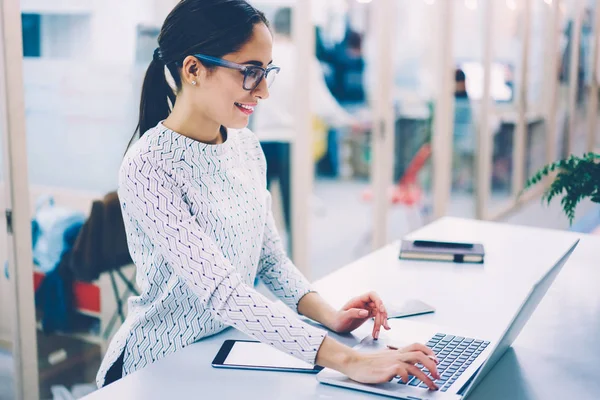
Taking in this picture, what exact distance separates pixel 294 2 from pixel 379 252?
1731 mm

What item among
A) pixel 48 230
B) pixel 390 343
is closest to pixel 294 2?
pixel 48 230

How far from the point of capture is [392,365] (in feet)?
4.28

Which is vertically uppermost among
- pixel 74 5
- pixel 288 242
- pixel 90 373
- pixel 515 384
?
pixel 74 5

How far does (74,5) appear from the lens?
2658mm

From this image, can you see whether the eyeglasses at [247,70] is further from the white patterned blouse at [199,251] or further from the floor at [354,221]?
the floor at [354,221]

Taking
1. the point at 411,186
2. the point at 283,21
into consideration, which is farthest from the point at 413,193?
the point at 283,21

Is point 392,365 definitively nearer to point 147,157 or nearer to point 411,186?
point 147,157

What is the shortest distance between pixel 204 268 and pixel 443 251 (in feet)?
3.41

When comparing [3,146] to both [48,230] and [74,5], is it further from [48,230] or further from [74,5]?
[74,5]

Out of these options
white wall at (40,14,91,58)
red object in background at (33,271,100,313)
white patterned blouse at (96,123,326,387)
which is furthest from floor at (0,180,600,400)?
white patterned blouse at (96,123,326,387)

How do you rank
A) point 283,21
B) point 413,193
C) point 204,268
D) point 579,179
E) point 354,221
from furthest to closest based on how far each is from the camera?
point 354,221
point 413,193
point 283,21
point 579,179
point 204,268

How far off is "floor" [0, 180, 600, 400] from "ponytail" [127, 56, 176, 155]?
10.4 feet

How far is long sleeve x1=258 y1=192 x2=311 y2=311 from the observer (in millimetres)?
1788

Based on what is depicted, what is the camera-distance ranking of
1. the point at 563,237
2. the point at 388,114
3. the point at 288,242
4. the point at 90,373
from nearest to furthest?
1. the point at 563,237
2. the point at 90,373
3. the point at 288,242
4. the point at 388,114
